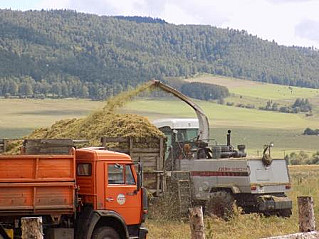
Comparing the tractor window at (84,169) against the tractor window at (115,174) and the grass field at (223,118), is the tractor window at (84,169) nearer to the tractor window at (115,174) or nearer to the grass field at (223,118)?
the tractor window at (115,174)

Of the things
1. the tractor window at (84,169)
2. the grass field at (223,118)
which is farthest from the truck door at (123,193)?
the grass field at (223,118)

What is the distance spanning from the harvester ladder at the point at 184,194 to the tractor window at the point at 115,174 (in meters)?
7.49

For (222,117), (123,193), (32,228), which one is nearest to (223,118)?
(222,117)

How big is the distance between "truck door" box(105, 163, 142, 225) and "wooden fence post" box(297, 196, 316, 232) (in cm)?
409

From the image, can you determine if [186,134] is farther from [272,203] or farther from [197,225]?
[197,225]

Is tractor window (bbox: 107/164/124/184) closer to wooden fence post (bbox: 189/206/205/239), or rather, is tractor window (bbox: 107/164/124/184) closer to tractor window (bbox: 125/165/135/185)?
tractor window (bbox: 125/165/135/185)

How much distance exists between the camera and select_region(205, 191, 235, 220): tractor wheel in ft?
74.7

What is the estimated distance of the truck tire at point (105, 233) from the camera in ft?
49.5

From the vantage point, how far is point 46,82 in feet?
481

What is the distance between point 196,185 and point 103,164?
853 cm

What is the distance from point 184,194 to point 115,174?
7942mm

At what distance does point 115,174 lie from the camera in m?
15.7

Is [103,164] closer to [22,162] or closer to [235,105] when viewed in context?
[22,162]

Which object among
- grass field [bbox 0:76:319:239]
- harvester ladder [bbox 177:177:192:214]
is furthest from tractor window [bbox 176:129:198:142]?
grass field [bbox 0:76:319:239]
